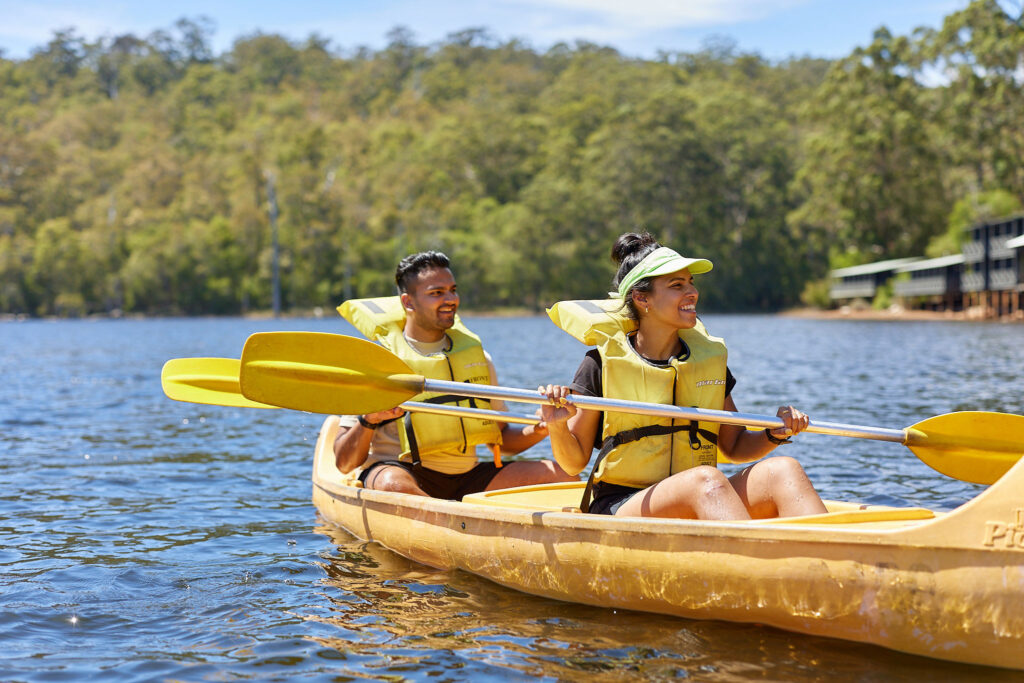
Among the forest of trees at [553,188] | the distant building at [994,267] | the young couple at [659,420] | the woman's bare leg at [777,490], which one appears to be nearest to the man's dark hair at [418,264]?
the young couple at [659,420]

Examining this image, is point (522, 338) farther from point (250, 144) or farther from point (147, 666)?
point (250, 144)

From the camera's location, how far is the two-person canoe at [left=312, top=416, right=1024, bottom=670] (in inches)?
140

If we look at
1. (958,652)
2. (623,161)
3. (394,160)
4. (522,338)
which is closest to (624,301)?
(958,652)

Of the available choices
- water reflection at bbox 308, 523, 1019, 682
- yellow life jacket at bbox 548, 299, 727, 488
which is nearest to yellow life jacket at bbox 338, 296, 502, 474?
water reflection at bbox 308, 523, 1019, 682

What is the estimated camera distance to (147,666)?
4012 millimetres

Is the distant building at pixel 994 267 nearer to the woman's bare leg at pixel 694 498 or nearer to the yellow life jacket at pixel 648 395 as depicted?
the yellow life jacket at pixel 648 395

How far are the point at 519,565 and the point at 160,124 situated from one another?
324ft

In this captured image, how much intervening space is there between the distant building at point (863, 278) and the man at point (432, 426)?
49081 millimetres

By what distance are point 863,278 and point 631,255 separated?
5237 cm

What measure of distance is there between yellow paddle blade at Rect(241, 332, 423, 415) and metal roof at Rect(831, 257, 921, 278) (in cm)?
5005

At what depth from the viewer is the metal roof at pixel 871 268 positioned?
2047 inches

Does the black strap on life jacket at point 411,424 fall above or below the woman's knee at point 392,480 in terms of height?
above

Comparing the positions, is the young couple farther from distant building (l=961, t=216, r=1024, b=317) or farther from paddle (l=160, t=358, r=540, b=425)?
distant building (l=961, t=216, r=1024, b=317)

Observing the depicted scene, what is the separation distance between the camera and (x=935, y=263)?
47.0m
